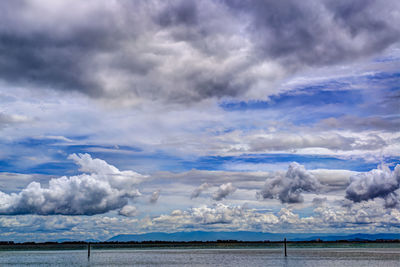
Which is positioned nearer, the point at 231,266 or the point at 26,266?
the point at 231,266

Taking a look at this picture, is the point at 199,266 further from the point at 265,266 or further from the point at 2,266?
the point at 2,266

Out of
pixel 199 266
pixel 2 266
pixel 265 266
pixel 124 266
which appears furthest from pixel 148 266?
pixel 2 266

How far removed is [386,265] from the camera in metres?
75.3

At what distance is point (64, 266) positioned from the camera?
82.6 m

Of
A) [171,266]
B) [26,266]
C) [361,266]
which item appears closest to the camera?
[361,266]

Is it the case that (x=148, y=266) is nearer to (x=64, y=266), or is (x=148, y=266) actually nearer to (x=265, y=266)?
(x=64, y=266)

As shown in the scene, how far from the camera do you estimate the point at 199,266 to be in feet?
253

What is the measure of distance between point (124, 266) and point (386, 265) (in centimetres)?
4726

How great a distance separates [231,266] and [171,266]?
11094 millimetres

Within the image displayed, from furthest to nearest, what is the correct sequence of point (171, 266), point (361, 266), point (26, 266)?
point (26, 266)
point (171, 266)
point (361, 266)

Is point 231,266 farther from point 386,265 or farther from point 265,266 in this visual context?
point 386,265

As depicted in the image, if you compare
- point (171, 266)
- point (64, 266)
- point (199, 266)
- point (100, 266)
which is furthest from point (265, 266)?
point (64, 266)

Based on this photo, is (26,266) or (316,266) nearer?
(316,266)

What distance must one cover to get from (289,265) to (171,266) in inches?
835
